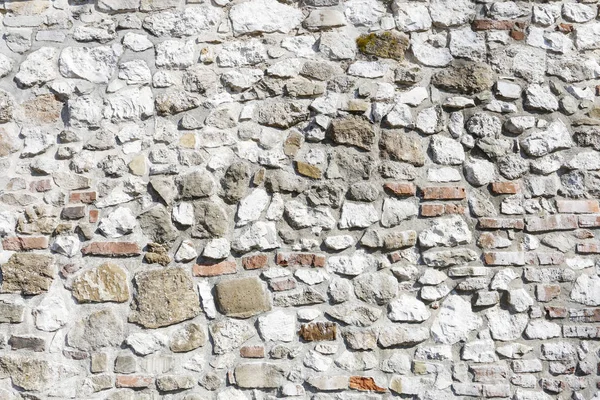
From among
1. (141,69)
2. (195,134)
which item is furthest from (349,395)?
(141,69)

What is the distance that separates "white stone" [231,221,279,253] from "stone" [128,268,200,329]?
27cm

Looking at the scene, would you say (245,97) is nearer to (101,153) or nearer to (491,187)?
(101,153)

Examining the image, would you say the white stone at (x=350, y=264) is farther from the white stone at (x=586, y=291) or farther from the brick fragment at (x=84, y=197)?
the brick fragment at (x=84, y=197)

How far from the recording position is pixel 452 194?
2.63 m

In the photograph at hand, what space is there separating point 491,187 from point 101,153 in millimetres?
1771

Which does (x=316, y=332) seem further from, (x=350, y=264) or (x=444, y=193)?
(x=444, y=193)

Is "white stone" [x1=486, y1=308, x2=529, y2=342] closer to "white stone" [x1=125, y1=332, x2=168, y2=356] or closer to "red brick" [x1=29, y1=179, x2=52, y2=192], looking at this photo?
"white stone" [x1=125, y1=332, x2=168, y2=356]

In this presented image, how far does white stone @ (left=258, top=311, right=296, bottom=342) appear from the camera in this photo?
2490 millimetres

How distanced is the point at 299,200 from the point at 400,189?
0.46 metres

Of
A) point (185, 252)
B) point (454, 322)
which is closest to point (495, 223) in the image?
point (454, 322)

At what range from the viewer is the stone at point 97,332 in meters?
2.47

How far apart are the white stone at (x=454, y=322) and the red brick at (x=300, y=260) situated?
57 cm

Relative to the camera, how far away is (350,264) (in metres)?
2.55

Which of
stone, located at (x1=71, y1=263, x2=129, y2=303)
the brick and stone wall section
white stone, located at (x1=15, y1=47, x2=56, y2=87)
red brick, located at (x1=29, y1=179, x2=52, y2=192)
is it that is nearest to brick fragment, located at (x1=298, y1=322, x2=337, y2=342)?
the brick and stone wall section
